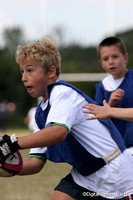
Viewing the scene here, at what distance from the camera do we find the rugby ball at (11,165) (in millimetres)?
2967

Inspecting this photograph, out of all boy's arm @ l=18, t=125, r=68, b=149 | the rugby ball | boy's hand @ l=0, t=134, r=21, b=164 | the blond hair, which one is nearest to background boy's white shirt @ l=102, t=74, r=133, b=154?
the blond hair

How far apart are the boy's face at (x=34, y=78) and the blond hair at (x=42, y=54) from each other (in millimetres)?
38

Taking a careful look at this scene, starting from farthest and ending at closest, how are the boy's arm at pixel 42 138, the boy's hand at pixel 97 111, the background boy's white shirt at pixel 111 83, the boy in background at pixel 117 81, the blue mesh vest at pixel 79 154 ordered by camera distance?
1. the background boy's white shirt at pixel 111 83
2. the boy in background at pixel 117 81
3. the blue mesh vest at pixel 79 154
4. the boy's hand at pixel 97 111
5. the boy's arm at pixel 42 138

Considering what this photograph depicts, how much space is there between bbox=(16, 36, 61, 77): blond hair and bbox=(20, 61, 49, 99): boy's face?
4 cm

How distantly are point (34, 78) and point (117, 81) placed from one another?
5.26 ft

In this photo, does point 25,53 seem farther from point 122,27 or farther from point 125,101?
point 122,27

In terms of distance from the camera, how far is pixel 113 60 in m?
4.70

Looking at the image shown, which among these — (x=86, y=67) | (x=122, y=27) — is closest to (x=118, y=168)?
(x=122, y=27)

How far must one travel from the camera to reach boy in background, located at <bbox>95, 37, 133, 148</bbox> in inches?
173

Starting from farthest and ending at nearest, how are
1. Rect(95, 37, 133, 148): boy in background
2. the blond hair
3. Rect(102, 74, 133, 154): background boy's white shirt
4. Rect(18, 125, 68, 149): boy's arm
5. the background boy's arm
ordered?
Rect(102, 74, 133, 154): background boy's white shirt → Rect(95, 37, 133, 148): boy in background → the background boy's arm → the blond hair → Rect(18, 125, 68, 149): boy's arm

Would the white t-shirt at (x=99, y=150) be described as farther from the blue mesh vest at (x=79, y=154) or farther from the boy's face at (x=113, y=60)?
the boy's face at (x=113, y=60)

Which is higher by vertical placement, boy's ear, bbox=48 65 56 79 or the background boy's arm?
boy's ear, bbox=48 65 56 79

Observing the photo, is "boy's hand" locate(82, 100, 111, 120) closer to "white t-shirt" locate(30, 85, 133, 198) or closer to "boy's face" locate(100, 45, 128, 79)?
"white t-shirt" locate(30, 85, 133, 198)

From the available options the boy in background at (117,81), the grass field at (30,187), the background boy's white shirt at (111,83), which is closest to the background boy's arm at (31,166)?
the boy in background at (117,81)
